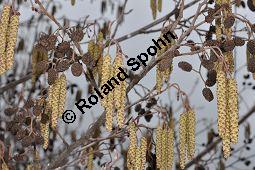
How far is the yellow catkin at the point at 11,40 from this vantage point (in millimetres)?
2754

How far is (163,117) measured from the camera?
3273 millimetres

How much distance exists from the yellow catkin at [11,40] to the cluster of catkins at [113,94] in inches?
21.2

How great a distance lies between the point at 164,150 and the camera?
9.75ft

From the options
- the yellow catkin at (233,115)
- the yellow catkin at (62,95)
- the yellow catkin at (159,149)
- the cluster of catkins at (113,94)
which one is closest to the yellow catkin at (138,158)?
the yellow catkin at (159,149)

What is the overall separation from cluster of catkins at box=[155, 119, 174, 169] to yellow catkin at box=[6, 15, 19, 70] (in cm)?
98

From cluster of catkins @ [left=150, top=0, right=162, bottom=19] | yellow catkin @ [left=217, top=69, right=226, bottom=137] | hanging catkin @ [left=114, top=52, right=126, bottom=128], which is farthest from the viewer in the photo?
cluster of catkins @ [left=150, top=0, right=162, bottom=19]

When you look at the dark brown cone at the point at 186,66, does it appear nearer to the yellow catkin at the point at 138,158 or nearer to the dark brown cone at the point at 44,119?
the yellow catkin at the point at 138,158

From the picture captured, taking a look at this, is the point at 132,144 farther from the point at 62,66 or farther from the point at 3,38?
the point at 3,38

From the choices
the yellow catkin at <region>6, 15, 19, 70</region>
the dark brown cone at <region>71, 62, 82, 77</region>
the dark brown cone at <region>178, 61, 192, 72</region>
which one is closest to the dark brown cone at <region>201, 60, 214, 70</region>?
the dark brown cone at <region>178, 61, 192, 72</region>

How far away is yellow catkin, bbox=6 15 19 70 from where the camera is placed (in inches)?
108

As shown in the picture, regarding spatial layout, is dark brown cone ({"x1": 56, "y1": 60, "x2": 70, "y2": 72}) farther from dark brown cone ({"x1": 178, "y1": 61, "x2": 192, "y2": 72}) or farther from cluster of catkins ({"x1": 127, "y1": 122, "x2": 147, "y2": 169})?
dark brown cone ({"x1": 178, "y1": 61, "x2": 192, "y2": 72})

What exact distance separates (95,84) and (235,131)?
→ 1.18 m

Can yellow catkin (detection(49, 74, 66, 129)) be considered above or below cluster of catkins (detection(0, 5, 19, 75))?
below

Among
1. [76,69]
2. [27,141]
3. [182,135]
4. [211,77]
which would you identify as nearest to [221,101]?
[211,77]
